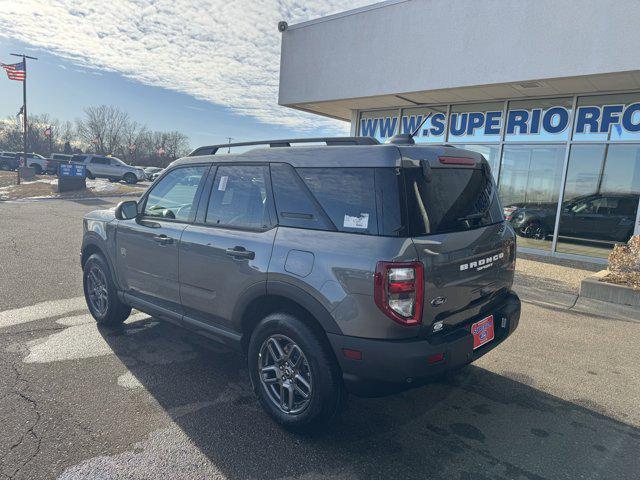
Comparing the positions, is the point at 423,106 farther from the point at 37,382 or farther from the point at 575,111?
the point at 37,382

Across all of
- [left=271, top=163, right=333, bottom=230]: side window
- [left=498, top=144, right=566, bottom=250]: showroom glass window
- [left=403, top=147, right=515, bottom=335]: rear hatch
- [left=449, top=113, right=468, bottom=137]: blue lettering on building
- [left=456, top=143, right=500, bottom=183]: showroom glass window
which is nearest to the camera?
[left=403, top=147, right=515, bottom=335]: rear hatch

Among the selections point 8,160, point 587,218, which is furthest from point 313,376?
point 8,160

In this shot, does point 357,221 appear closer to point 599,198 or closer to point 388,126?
point 599,198

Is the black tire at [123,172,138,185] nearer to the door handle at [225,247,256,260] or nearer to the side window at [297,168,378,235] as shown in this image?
the door handle at [225,247,256,260]

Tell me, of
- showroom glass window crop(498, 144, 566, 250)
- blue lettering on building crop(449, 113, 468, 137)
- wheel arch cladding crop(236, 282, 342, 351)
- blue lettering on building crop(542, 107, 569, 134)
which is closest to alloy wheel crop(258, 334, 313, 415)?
wheel arch cladding crop(236, 282, 342, 351)

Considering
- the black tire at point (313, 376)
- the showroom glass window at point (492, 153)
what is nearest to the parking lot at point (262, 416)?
the black tire at point (313, 376)

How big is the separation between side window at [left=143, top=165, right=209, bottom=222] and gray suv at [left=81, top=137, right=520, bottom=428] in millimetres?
26

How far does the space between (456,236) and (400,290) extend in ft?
2.02

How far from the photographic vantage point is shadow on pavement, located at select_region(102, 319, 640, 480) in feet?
8.43

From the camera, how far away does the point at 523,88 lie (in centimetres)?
894

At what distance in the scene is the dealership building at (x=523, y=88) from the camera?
7809 millimetres

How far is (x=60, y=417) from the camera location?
294 cm

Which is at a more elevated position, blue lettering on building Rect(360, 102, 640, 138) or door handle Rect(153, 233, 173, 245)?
blue lettering on building Rect(360, 102, 640, 138)

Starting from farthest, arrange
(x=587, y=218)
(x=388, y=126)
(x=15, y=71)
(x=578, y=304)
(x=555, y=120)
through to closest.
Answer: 1. (x=15, y=71)
2. (x=388, y=126)
3. (x=555, y=120)
4. (x=587, y=218)
5. (x=578, y=304)
